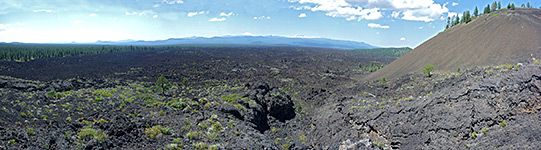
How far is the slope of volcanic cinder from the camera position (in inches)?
1588

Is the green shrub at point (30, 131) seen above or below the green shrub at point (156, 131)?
above

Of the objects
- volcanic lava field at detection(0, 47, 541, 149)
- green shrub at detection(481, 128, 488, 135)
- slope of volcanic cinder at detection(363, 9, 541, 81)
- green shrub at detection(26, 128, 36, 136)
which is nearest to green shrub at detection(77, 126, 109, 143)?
volcanic lava field at detection(0, 47, 541, 149)

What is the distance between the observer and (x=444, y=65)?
44.8 meters

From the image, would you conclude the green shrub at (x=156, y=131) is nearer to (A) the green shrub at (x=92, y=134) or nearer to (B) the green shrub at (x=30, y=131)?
(A) the green shrub at (x=92, y=134)

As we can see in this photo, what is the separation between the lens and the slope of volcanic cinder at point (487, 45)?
40.3 meters

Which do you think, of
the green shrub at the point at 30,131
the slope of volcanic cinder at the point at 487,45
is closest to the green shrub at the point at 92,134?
the green shrub at the point at 30,131

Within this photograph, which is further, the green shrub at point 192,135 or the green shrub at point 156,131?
the green shrub at point 192,135

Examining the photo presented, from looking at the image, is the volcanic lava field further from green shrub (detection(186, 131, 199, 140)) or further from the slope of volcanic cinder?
the slope of volcanic cinder

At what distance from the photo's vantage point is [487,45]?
4497 centimetres

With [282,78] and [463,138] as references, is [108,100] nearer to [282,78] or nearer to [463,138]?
[463,138]

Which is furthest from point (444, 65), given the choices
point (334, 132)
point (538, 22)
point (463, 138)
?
point (463, 138)

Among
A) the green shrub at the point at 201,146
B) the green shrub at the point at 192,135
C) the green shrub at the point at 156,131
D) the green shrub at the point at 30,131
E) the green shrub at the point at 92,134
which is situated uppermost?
the green shrub at the point at 30,131

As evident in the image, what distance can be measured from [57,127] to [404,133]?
2050 cm

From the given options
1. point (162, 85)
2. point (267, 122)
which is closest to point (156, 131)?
point (267, 122)
